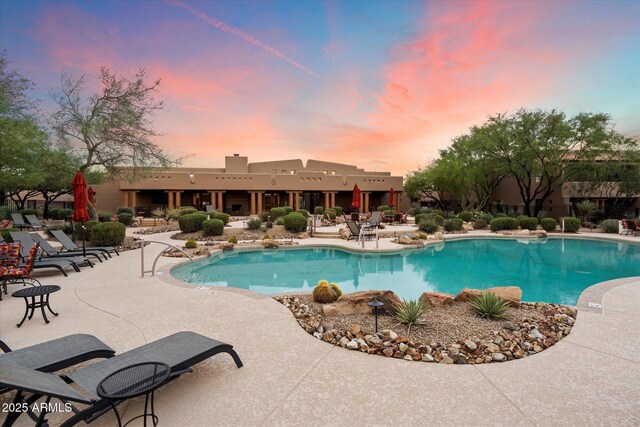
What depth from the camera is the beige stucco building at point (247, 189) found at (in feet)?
103

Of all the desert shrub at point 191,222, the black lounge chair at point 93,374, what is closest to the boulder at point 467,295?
the black lounge chair at point 93,374

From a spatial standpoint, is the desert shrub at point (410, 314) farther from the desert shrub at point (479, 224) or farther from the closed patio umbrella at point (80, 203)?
the desert shrub at point (479, 224)

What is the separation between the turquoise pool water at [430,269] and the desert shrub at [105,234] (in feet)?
13.7

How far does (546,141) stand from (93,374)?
2872cm

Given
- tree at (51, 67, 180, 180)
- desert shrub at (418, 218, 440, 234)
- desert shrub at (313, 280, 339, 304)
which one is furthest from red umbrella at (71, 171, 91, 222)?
desert shrub at (418, 218, 440, 234)

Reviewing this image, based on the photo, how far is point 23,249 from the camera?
29.1 ft

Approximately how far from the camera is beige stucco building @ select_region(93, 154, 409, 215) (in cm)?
3136

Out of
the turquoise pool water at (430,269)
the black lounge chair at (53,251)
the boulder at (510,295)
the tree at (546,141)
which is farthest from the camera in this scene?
the tree at (546,141)

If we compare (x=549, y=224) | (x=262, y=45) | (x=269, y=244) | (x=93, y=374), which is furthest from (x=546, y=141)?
(x=93, y=374)

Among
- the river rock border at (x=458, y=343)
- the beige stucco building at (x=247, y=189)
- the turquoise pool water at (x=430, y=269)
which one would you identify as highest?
the beige stucco building at (x=247, y=189)

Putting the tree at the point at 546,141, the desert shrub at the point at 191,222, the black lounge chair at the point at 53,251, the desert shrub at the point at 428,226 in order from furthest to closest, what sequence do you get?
the tree at the point at 546,141 < the desert shrub at the point at 428,226 < the desert shrub at the point at 191,222 < the black lounge chair at the point at 53,251

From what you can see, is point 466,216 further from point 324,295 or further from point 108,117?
point 108,117

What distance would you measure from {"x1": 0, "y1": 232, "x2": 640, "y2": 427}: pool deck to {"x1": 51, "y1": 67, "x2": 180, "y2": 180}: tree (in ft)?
37.5

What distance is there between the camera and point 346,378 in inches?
134
